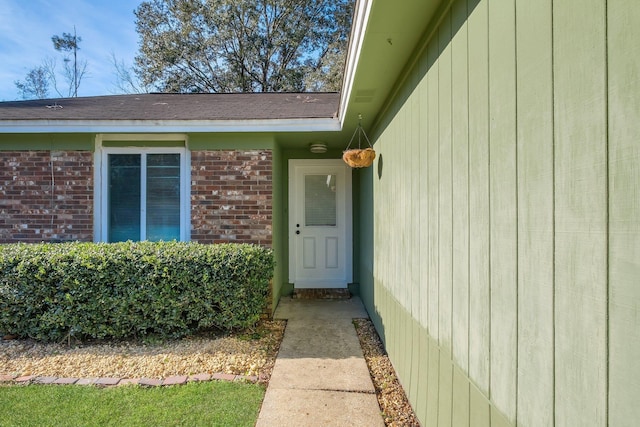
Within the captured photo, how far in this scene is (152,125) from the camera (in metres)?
4.81

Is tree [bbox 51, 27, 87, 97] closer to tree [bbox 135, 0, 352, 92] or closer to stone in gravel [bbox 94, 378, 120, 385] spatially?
tree [bbox 135, 0, 352, 92]

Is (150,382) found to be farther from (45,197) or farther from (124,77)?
(124,77)

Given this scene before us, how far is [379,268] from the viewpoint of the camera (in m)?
4.37

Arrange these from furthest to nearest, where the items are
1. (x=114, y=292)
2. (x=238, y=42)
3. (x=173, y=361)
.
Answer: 1. (x=238, y=42)
2. (x=114, y=292)
3. (x=173, y=361)

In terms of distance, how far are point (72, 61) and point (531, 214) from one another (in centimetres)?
2620

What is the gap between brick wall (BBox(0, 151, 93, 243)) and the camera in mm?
4992

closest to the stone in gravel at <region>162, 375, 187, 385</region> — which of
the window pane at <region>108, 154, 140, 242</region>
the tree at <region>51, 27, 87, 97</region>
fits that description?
the window pane at <region>108, 154, 140, 242</region>

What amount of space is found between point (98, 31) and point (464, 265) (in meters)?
21.6

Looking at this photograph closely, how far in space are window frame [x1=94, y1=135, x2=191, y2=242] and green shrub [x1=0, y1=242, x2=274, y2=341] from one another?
1051mm

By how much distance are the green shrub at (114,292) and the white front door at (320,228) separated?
259cm

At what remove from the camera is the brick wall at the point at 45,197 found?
4.99 m

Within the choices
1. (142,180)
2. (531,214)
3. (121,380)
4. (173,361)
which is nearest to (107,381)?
(121,380)

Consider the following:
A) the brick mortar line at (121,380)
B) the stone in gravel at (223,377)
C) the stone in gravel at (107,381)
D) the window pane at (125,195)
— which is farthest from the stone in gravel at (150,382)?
the window pane at (125,195)

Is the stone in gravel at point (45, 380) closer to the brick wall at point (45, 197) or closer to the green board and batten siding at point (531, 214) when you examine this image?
the brick wall at point (45, 197)
